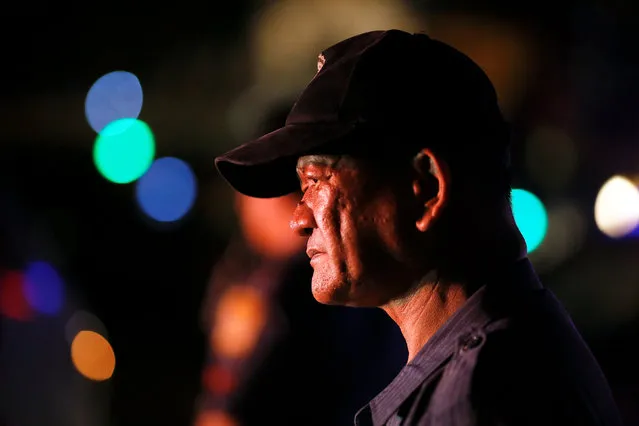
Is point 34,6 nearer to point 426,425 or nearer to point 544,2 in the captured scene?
point 544,2

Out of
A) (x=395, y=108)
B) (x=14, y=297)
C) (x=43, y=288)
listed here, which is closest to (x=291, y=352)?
(x=395, y=108)

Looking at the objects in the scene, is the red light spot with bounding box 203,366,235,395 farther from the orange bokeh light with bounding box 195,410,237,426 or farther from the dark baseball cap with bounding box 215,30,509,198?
the dark baseball cap with bounding box 215,30,509,198

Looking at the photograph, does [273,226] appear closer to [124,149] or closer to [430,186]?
[430,186]

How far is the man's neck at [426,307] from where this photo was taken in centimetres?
226

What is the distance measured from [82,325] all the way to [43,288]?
50.3 inches

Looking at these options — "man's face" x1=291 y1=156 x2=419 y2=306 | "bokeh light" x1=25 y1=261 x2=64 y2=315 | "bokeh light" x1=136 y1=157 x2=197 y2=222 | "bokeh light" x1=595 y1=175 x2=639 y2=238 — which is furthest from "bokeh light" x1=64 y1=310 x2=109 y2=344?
"man's face" x1=291 y1=156 x2=419 y2=306

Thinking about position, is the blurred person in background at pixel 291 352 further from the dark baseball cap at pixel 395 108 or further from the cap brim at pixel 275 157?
the dark baseball cap at pixel 395 108

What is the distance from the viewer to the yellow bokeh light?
7.46 m

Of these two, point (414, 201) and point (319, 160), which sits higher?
point (319, 160)

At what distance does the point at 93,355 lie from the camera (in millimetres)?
8422

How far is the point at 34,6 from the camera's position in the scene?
31.2 ft

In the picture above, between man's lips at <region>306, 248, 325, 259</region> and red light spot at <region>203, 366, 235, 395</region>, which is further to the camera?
red light spot at <region>203, 366, 235, 395</region>

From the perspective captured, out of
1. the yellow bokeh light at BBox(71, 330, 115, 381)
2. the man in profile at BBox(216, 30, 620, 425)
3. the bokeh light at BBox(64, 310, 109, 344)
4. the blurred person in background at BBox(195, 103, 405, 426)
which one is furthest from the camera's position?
the yellow bokeh light at BBox(71, 330, 115, 381)

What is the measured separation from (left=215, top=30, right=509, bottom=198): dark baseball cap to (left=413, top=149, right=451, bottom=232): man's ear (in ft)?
0.10
